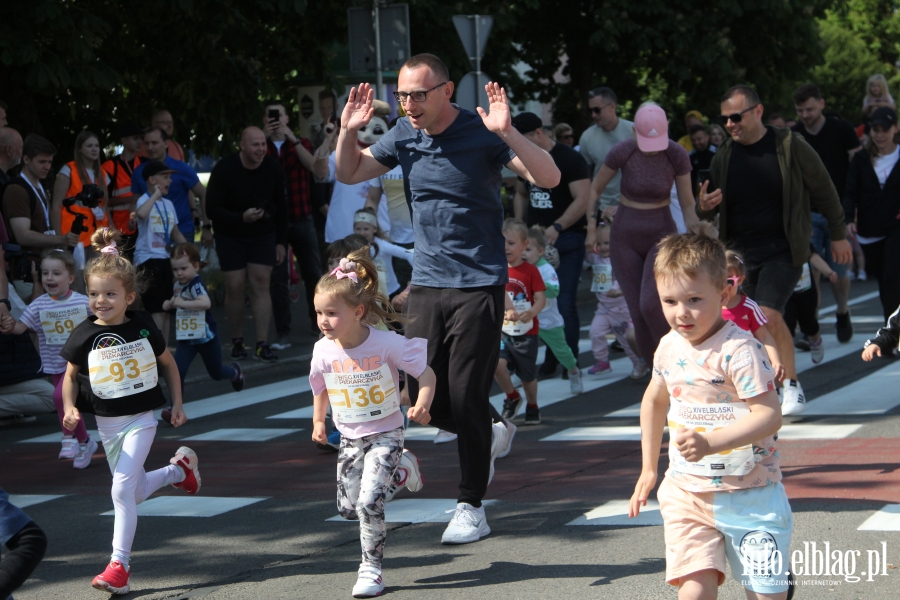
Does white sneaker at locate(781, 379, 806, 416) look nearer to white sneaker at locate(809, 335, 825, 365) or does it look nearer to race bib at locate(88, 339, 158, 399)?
white sneaker at locate(809, 335, 825, 365)

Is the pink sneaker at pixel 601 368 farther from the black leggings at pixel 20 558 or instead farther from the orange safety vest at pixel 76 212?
the black leggings at pixel 20 558

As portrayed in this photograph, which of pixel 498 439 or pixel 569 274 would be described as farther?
pixel 569 274

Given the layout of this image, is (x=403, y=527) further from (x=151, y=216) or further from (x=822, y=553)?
(x=151, y=216)

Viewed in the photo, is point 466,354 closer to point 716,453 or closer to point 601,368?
point 716,453

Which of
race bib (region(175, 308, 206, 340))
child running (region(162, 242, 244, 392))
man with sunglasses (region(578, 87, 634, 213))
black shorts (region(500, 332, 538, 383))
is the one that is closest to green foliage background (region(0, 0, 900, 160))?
child running (region(162, 242, 244, 392))

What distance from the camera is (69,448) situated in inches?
322

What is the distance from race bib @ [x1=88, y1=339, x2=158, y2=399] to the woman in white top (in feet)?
21.4

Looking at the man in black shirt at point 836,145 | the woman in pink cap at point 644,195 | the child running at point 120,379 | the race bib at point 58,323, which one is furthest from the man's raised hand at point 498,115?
the man in black shirt at point 836,145

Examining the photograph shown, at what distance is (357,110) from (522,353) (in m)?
3.51

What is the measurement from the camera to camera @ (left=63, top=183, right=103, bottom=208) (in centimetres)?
1134

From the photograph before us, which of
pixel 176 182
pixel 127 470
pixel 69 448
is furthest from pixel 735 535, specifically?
pixel 176 182

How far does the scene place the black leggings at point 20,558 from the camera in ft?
11.3

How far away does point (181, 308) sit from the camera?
389 inches

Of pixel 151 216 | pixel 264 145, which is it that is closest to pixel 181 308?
pixel 151 216
